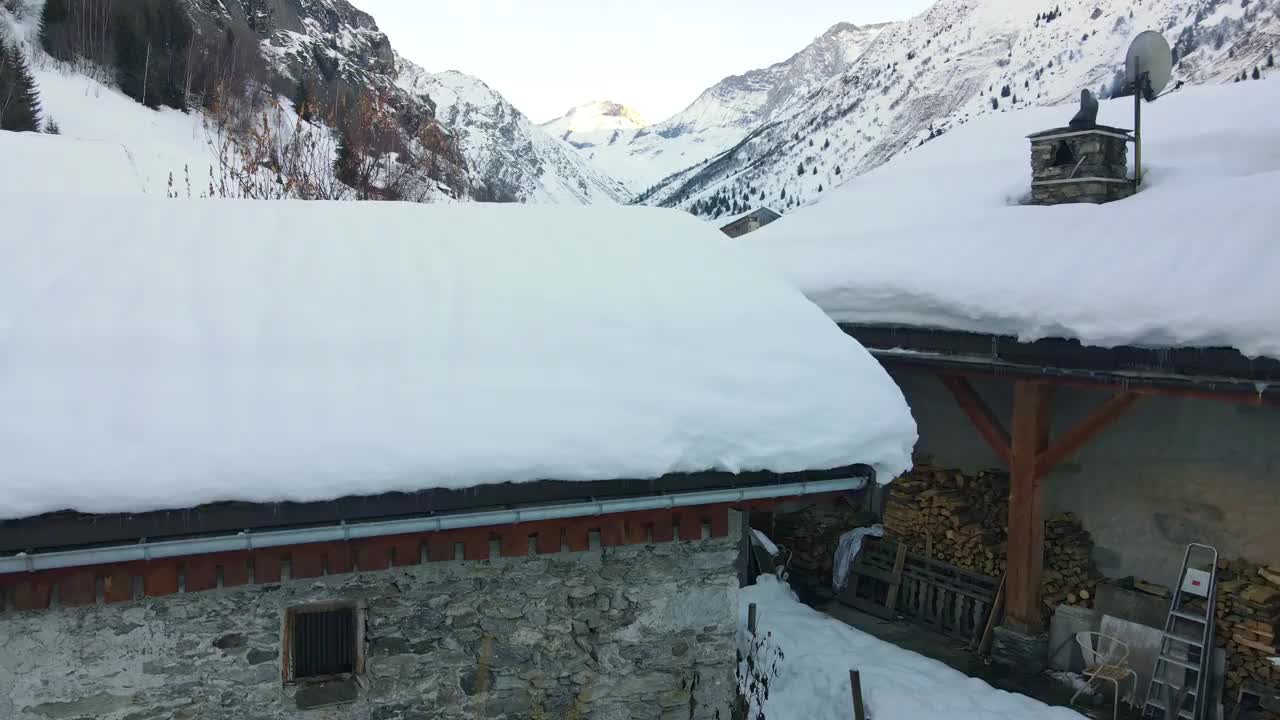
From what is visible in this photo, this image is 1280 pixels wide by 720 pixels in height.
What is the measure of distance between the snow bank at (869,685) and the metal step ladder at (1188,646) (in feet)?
2.10

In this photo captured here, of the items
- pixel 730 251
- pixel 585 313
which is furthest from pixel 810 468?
pixel 730 251

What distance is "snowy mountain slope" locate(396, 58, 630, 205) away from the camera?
103 metres

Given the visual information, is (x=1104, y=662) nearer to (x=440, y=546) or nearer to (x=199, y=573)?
(x=440, y=546)

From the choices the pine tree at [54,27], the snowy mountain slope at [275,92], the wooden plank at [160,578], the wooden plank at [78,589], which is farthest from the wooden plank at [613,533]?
the pine tree at [54,27]

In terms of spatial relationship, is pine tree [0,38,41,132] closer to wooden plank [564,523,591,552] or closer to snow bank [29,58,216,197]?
snow bank [29,58,216,197]

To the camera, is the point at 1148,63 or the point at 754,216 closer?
the point at 1148,63

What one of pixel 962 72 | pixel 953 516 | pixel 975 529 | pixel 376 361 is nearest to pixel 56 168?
pixel 376 361

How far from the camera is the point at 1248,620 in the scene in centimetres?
572

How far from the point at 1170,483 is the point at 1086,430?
33.9 inches

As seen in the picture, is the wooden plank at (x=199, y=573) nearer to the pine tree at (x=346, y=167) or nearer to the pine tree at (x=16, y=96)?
the pine tree at (x=346, y=167)

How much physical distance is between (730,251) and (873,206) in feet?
19.6

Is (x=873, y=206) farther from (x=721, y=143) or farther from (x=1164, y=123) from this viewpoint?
(x=721, y=143)

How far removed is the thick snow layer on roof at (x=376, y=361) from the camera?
321 centimetres

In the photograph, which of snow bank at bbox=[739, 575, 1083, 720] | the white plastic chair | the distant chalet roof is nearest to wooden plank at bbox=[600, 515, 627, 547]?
snow bank at bbox=[739, 575, 1083, 720]
